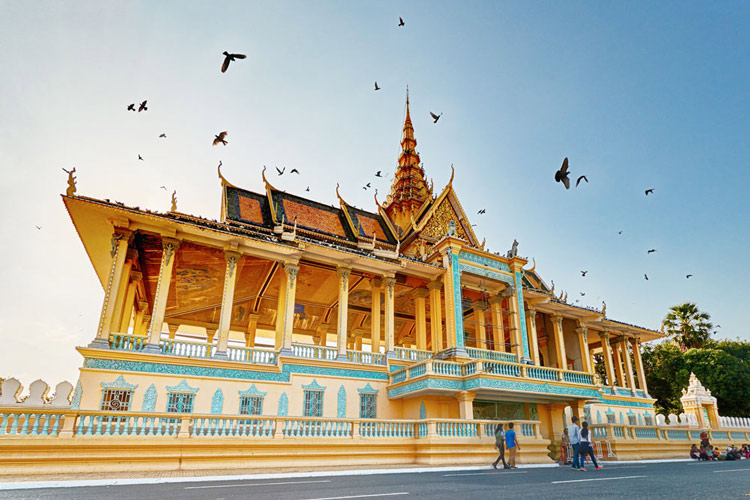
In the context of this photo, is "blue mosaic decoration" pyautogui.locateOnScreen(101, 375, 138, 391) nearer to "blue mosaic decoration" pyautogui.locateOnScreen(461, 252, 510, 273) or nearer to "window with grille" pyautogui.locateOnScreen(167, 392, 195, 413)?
"window with grille" pyautogui.locateOnScreen(167, 392, 195, 413)

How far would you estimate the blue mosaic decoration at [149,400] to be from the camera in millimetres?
14084

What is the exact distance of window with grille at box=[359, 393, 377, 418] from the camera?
57.1 ft

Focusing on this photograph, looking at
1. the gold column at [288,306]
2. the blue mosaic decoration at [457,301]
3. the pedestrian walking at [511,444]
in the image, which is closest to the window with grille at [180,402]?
the gold column at [288,306]

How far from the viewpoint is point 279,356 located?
54.7 ft

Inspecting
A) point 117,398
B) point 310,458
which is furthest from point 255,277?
point 310,458

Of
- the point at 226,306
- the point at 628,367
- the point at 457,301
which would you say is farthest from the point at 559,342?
the point at 226,306

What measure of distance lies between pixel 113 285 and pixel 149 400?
4012 mm

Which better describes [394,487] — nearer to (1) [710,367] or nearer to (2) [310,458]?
(2) [310,458]

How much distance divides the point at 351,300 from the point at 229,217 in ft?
26.0

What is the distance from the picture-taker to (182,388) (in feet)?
48.4

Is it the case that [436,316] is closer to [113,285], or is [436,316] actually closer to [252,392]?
[252,392]

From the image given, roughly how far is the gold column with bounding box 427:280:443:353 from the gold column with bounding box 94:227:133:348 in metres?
12.8

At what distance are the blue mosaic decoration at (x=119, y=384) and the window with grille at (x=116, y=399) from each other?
0.32 feet

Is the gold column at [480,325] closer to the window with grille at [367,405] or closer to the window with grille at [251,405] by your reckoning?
Answer: the window with grille at [367,405]
